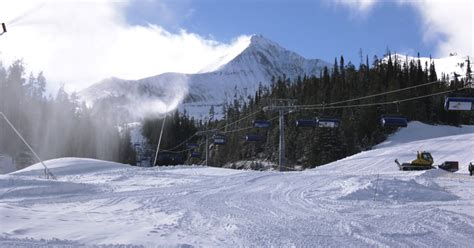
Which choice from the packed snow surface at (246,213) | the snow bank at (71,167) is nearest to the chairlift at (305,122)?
the snow bank at (71,167)

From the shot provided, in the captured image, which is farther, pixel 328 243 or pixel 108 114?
pixel 108 114

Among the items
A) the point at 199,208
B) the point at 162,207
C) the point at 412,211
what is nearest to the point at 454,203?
the point at 412,211

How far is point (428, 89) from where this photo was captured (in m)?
111

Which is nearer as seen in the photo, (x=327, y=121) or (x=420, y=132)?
(x=327, y=121)

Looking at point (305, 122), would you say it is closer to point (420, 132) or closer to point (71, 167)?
point (71, 167)

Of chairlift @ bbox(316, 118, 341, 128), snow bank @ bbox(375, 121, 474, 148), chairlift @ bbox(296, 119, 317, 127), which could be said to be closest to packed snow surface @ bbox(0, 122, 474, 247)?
chairlift @ bbox(316, 118, 341, 128)

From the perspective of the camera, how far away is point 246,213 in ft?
47.2

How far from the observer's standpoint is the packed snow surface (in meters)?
10.1

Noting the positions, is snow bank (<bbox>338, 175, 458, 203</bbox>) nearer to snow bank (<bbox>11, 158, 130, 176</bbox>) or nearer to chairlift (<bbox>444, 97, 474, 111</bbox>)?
chairlift (<bbox>444, 97, 474, 111</bbox>)

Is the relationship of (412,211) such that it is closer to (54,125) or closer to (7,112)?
(7,112)

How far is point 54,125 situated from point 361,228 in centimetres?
10424

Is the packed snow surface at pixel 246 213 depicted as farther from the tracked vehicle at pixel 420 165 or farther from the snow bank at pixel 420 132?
the snow bank at pixel 420 132

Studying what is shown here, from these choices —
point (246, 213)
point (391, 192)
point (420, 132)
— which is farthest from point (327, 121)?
point (420, 132)

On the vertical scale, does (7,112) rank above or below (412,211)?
above
